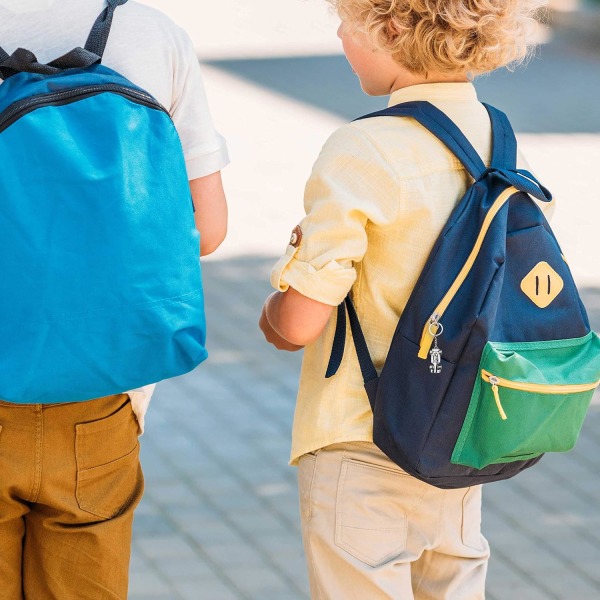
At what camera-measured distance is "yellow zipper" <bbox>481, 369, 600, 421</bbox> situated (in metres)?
2.07

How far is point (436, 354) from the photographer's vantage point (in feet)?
6.87

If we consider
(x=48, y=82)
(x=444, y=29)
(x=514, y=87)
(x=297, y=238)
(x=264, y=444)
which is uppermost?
(x=444, y=29)

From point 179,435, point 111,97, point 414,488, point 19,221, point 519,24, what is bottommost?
point 179,435

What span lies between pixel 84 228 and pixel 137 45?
1.21ft

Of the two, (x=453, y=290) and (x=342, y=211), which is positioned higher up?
(x=342, y=211)

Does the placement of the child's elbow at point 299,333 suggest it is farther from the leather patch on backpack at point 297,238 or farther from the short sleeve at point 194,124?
the short sleeve at point 194,124

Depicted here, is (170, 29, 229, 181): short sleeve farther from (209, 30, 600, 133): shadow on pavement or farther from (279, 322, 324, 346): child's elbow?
(209, 30, 600, 133): shadow on pavement

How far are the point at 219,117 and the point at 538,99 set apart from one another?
318 centimetres

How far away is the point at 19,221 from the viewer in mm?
1932

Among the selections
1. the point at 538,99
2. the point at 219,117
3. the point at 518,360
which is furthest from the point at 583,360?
the point at 538,99

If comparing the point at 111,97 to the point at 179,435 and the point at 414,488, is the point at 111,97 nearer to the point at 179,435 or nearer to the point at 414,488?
the point at 414,488

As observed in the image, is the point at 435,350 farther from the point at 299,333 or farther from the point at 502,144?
the point at 502,144

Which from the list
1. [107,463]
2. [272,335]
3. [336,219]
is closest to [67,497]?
[107,463]

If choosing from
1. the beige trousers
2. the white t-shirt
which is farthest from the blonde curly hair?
the beige trousers
